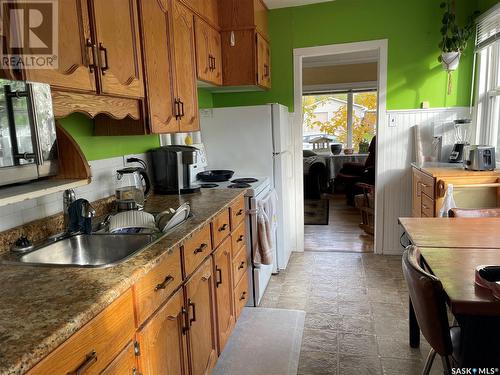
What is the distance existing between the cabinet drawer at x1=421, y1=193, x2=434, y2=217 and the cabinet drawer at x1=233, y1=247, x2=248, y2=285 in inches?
59.6

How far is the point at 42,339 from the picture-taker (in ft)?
2.59

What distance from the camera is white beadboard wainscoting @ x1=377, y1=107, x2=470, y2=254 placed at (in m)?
3.41

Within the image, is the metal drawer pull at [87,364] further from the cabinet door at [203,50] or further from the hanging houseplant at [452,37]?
the hanging houseplant at [452,37]

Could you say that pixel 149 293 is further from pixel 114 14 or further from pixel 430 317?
pixel 114 14

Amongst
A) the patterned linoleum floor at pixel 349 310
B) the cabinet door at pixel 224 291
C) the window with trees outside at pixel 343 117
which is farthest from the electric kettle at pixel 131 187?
the window with trees outside at pixel 343 117

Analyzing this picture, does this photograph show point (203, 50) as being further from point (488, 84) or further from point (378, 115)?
point (488, 84)

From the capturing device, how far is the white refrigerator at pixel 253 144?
312 cm

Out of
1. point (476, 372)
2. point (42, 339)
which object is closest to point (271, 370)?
point (476, 372)

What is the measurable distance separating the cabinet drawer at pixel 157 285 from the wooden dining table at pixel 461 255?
0.96 meters

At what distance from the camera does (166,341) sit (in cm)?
137

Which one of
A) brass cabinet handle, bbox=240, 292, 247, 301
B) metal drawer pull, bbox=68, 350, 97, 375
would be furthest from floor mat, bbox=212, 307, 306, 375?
metal drawer pull, bbox=68, 350, 97, 375

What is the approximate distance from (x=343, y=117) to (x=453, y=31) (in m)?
4.04

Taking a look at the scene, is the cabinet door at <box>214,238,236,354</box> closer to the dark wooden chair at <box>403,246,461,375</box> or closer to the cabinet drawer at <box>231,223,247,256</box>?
the cabinet drawer at <box>231,223,247,256</box>

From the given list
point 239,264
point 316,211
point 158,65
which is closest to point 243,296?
point 239,264
